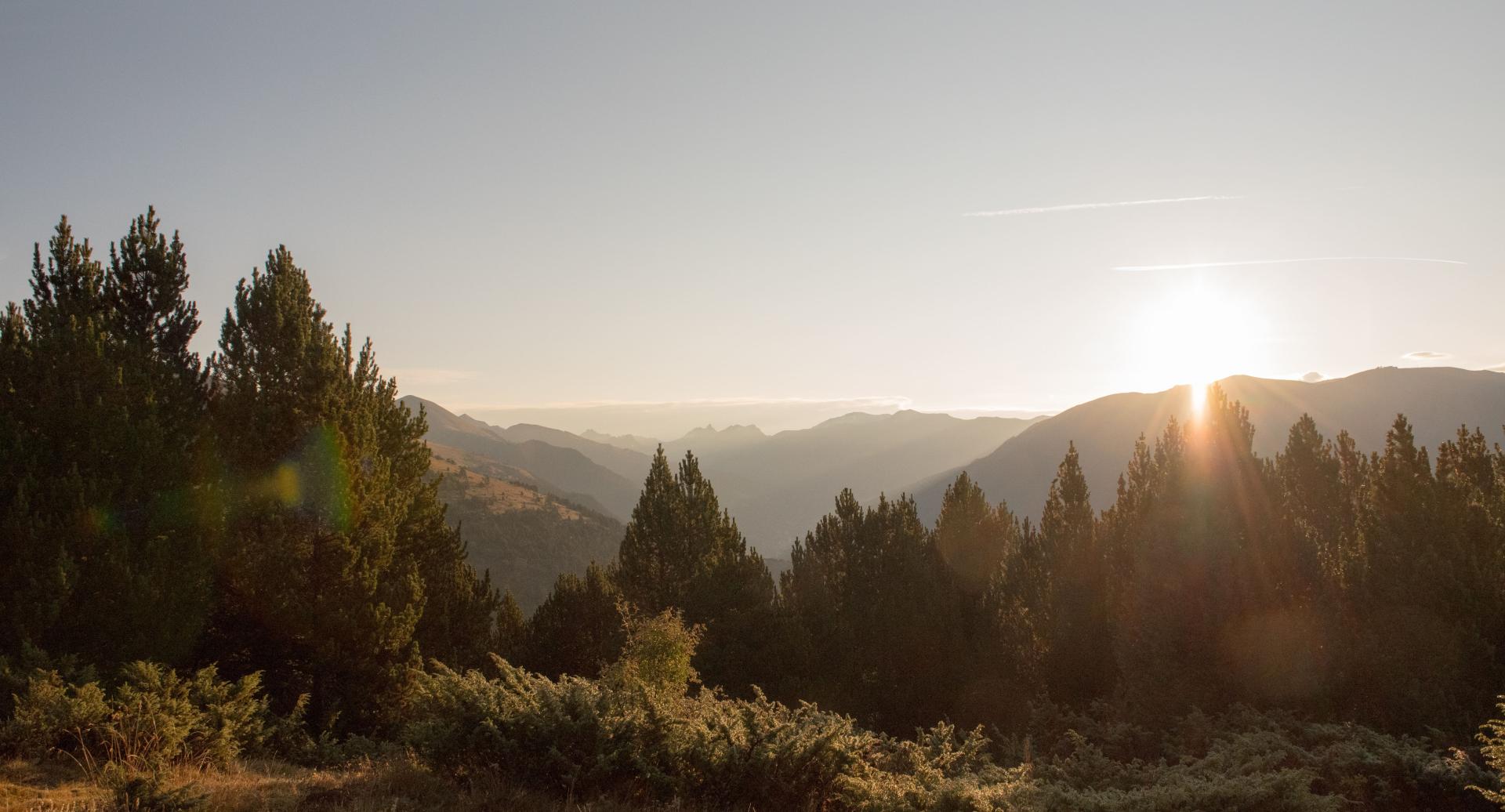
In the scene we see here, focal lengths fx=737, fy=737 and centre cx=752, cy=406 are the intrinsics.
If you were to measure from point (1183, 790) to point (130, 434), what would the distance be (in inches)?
842

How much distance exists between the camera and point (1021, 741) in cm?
1994

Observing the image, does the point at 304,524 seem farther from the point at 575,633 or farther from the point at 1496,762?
the point at 1496,762

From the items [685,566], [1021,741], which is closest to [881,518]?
[685,566]

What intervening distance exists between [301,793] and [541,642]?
72.9ft

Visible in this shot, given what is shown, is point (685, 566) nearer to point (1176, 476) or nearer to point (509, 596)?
point (509, 596)

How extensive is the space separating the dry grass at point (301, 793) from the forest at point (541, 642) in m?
0.07

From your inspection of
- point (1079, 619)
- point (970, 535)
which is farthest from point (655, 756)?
point (970, 535)

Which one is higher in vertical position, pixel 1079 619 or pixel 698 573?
pixel 698 573

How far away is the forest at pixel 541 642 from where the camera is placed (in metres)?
10.2

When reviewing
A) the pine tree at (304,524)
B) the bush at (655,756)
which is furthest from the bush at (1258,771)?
the pine tree at (304,524)

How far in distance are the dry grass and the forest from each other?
7 cm

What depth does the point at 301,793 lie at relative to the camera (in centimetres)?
929

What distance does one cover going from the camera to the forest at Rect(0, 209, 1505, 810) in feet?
33.6

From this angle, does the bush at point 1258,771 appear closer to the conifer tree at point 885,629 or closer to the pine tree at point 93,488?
the conifer tree at point 885,629
